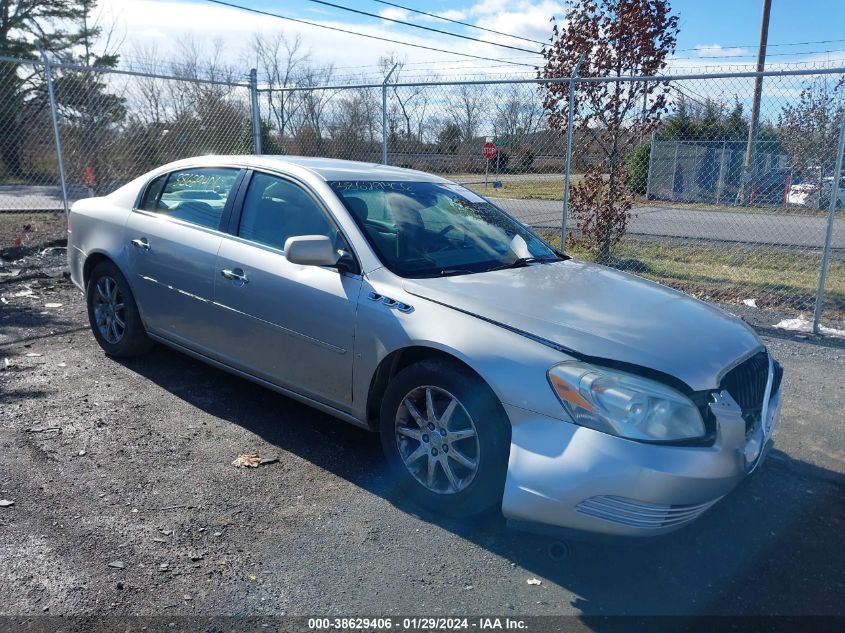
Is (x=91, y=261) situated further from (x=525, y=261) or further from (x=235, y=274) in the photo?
(x=525, y=261)

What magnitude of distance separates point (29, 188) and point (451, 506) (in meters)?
17.5

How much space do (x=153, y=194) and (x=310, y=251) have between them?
211 cm

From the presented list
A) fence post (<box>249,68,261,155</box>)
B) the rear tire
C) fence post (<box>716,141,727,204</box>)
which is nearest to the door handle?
the rear tire

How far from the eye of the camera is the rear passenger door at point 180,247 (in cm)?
446

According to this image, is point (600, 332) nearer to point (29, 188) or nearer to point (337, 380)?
point (337, 380)

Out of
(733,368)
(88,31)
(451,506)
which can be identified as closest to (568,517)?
(451,506)

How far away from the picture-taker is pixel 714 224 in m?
12.2

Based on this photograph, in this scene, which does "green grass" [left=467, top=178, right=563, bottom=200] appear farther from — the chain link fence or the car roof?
the car roof

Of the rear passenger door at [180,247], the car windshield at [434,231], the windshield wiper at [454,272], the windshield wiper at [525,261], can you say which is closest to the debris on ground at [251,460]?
the rear passenger door at [180,247]

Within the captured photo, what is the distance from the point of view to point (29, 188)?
17.2m

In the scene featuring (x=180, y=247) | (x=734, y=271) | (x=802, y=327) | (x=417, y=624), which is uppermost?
(x=180, y=247)

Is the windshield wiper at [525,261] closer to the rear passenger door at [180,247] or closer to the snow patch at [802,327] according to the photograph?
the rear passenger door at [180,247]

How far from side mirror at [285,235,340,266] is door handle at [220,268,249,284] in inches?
24.1

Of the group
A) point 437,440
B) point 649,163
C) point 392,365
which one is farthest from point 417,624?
point 649,163
